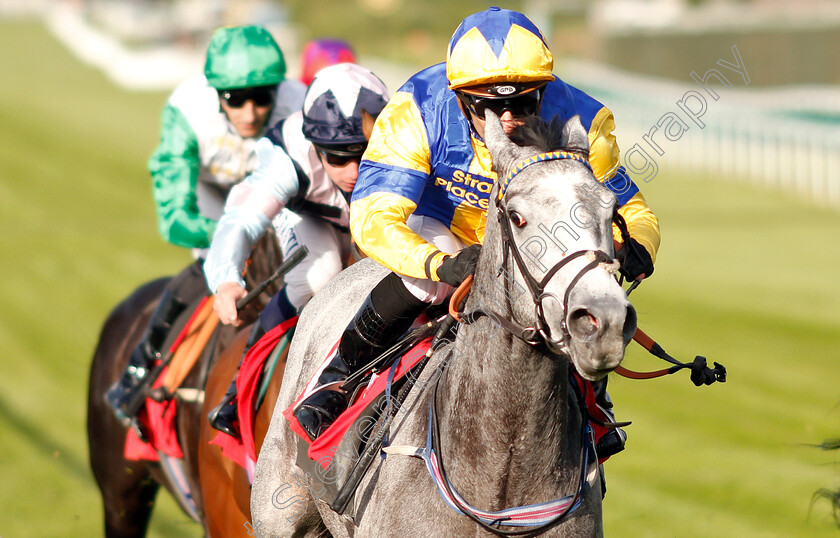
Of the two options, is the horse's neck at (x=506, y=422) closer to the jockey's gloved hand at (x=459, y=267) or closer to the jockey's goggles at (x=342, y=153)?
the jockey's gloved hand at (x=459, y=267)

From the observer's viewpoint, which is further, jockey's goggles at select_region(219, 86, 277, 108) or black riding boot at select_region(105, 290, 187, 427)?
black riding boot at select_region(105, 290, 187, 427)

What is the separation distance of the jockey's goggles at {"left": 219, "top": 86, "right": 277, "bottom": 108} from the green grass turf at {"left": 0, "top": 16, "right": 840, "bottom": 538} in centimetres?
265

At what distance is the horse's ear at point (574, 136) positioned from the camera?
2.86 metres

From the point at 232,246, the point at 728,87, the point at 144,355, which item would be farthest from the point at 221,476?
the point at 728,87

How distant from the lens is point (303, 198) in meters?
4.58

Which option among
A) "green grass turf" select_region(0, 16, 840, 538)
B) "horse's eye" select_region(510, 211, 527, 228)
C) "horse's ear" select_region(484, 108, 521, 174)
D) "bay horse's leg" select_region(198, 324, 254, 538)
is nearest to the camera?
"horse's eye" select_region(510, 211, 527, 228)

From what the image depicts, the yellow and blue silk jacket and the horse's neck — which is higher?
the yellow and blue silk jacket

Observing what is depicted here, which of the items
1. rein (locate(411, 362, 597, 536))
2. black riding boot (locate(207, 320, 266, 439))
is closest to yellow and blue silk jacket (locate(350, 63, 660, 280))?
rein (locate(411, 362, 597, 536))

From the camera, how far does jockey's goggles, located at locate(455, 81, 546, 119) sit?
3146 mm

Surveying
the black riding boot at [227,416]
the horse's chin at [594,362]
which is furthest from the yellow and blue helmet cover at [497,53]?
the black riding boot at [227,416]

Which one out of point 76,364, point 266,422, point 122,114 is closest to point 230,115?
point 266,422

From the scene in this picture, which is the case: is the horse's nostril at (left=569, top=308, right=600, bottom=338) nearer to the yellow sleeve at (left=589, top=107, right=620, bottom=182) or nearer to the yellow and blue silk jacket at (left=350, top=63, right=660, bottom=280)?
the yellow and blue silk jacket at (left=350, top=63, right=660, bottom=280)

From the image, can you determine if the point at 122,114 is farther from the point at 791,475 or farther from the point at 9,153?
the point at 791,475

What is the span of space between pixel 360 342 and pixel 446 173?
0.66 metres
